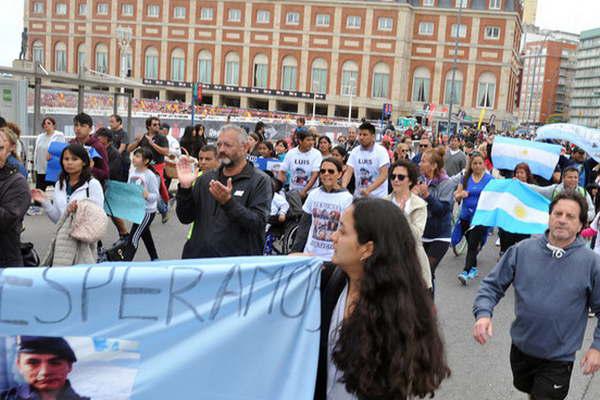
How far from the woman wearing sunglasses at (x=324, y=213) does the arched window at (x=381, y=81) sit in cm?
7155

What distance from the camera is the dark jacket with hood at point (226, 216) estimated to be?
15.1 feet

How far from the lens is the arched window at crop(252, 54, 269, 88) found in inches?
3118

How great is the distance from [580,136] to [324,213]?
9.17m

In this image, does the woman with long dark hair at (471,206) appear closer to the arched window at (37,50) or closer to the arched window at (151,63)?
the arched window at (151,63)

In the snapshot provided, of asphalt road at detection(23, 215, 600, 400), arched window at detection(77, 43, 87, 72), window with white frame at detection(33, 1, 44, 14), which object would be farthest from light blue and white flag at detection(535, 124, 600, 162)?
window with white frame at detection(33, 1, 44, 14)

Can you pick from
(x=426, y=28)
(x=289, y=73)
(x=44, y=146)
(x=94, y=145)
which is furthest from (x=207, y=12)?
(x=94, y=145)

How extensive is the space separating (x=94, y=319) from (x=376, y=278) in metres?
1.13

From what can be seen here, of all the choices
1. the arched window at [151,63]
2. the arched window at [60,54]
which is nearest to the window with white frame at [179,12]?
the arched window at [151,63]

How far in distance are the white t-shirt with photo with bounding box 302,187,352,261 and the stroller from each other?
2.96 m

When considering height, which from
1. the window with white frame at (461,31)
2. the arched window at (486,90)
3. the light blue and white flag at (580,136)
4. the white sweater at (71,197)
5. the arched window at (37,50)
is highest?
the window with white frame at (461,31)

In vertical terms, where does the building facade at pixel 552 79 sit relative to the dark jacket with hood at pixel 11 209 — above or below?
above

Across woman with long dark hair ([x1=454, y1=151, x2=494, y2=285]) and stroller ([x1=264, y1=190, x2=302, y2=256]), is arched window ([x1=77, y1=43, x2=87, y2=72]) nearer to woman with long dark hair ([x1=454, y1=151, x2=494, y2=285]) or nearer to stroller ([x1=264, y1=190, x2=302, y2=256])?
stroller ([x1=264, y1=190, x2=302, y2=256])

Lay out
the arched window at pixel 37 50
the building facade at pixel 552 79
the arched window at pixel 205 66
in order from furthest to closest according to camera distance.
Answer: the building facade at pixel 552 79 → the arched window at pixel 37 50 → the arched window at pixel 205 66

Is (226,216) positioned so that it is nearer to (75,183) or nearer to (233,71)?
(75,183)
